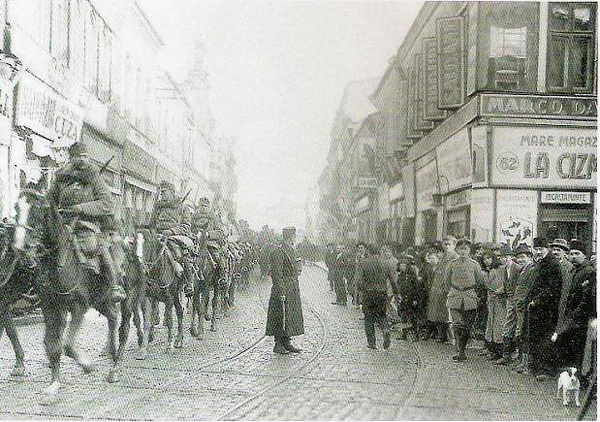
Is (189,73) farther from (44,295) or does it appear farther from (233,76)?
(44,295)

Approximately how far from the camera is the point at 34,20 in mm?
13156

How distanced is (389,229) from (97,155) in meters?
6.81

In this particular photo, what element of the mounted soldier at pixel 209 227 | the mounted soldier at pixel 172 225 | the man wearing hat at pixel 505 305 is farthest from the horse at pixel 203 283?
the man wearing hat at pixel 505 305

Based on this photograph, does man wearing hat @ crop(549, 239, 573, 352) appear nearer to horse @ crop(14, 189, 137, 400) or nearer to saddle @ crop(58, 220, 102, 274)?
saddle @ crop(58, 220, 102, 274)

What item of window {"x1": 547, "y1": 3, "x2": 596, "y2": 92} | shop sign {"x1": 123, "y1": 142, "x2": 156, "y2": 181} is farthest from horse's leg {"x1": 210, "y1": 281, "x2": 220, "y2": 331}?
window {"x1": 547, "y1": 3, "x2": 596, "y2": 92}

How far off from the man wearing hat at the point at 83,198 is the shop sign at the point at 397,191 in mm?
12243

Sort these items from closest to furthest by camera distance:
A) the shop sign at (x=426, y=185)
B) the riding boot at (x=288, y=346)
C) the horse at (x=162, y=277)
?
the horse at (x=162, y=277), the riding boot at (x=288, y=346), the shop sign at (x=426, y=185)

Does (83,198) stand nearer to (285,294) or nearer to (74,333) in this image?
(74,333)

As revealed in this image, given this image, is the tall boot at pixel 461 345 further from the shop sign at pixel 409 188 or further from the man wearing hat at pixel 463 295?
the shop sign at pixel 409 188

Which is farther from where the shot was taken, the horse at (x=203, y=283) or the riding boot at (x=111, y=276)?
the horse at (x=203, y=283)

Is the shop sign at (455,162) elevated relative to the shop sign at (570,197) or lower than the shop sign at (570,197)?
elevated

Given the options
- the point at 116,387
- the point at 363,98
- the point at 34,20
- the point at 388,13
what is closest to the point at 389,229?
the point at 363,98

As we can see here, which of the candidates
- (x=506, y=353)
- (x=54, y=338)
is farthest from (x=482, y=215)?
(x=54, y=338)

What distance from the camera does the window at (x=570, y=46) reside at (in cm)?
1249
